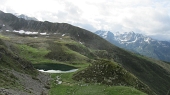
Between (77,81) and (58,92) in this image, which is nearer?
(58,92)

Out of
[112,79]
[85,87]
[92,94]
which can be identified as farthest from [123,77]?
[92,94]

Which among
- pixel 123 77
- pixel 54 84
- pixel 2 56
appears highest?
pixel 2 56

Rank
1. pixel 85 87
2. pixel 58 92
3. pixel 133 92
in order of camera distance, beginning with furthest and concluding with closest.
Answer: pixel 85 87, pixel 58 92, pixel 133 92

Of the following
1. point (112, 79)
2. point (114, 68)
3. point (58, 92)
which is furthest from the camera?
point (114, 68)

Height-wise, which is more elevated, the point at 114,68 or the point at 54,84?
the point at 114,68

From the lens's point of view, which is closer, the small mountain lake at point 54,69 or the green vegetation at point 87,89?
the green vegetation at point 87,89

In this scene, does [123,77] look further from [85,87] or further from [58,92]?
[58,92]

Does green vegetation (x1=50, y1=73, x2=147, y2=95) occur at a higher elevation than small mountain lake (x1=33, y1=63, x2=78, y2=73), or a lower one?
higher

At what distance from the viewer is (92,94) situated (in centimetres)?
5666

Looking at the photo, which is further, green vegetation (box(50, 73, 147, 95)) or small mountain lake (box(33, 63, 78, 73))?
small mountain lake (box(33, 63, 78, 73))

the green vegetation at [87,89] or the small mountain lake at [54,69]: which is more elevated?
the green vegetation at [87,89]

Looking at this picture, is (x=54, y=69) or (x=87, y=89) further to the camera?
(x=54, y=69)

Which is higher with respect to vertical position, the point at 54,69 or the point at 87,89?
the point at 87,89

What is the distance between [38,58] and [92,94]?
129m
